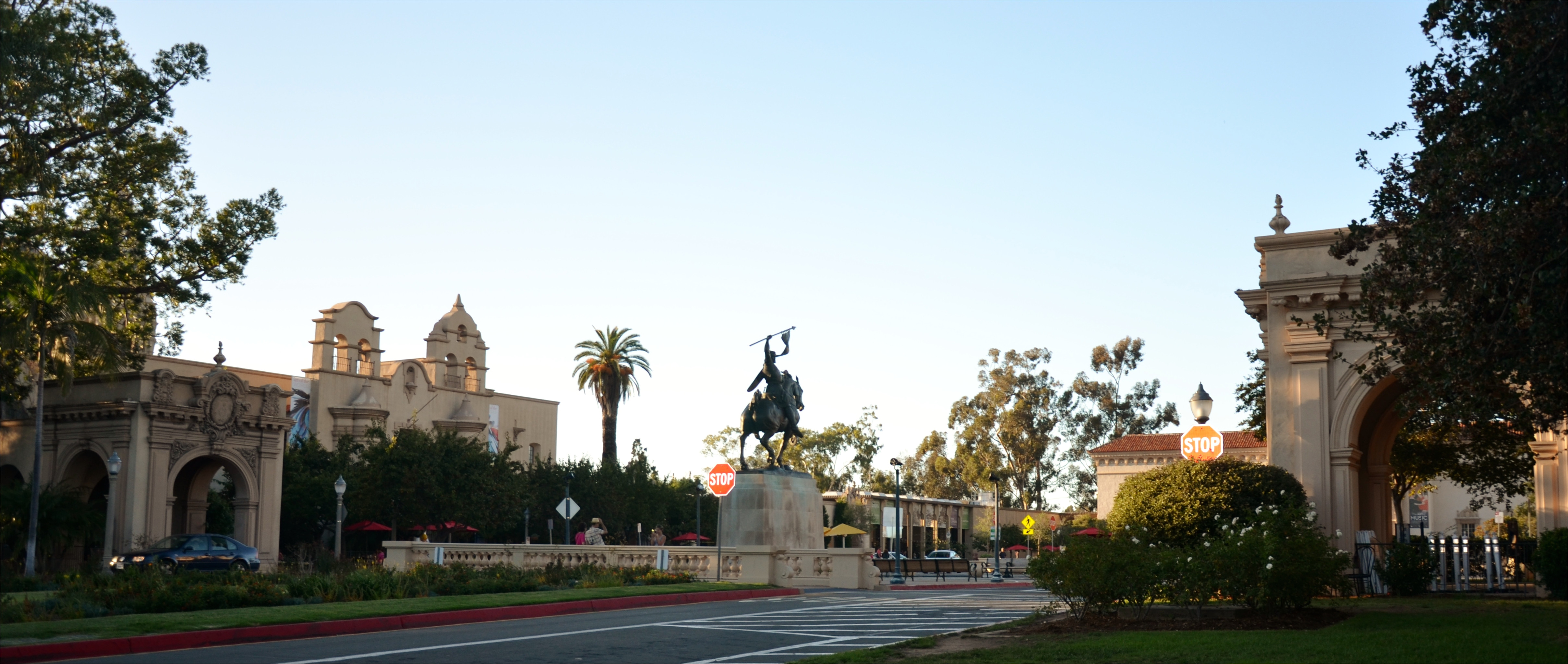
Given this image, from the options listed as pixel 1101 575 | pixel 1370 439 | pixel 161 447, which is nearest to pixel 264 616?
pixel 1101 575

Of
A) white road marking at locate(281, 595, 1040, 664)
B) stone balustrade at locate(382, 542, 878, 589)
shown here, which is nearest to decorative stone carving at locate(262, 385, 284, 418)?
stone balustrade at locate(382, 542, 878, 589)

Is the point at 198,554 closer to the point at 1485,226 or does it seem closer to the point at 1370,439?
the point at 1370,439

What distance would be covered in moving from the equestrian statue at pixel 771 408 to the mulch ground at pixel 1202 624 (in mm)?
18961

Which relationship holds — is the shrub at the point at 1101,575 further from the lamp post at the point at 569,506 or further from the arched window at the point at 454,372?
the arched window at the point at 454,372

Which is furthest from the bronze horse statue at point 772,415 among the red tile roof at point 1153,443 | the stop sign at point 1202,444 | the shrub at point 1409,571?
the red tile roof at point 1153,443

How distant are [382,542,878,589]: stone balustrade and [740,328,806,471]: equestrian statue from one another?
11.3 ft

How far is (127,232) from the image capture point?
120 ft

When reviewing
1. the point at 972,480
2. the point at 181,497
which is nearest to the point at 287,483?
the point at 181,497

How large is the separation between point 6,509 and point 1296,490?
120 feet

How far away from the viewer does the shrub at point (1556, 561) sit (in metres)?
18.1

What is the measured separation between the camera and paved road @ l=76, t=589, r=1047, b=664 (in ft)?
43.6

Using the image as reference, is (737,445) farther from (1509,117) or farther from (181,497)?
(1509,117)

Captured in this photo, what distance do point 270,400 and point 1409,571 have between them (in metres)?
37.6

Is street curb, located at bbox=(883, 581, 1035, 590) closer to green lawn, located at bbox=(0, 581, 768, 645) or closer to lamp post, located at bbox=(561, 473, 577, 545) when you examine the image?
lamp post, located at bbox=(561, 473, 577, 545)
